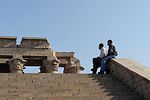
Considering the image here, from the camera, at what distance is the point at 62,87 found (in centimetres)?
1350

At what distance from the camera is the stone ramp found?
41.2 feet

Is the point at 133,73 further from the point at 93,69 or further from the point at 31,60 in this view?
A: the point at 31,60

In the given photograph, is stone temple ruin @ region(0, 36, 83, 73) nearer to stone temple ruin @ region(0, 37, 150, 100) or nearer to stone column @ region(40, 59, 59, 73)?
stone column @ region(40, 59, 59, 73)

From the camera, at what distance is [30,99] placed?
40.0 ft

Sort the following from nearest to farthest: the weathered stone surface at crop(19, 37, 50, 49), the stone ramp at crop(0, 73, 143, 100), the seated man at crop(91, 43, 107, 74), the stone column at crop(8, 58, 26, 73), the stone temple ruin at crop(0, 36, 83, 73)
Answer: the stone ramp at crop(0, 73, 143, 100) < the seated man at crop(91, 43, 107, 74) < the stone column at crop(8, 58, 26, 73) < the stone temple ruin at crop(0, 36, 83, 73) < the weathered stone surface at crop(19, 37, 50, 49)

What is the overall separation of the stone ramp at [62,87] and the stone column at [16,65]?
6.37 m

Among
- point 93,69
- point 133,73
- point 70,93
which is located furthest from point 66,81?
point 93,69

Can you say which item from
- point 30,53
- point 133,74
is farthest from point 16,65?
point 133,74

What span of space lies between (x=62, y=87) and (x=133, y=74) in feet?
7.55

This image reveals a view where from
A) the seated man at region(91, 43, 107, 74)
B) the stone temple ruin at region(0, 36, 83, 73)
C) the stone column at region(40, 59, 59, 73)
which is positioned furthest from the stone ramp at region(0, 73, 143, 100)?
the stone temple ruin at region(0, 36, 83, 73)

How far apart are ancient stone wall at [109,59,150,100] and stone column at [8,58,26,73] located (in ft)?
20.5

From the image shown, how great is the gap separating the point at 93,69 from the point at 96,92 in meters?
4.78

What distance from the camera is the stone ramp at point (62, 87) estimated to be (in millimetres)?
12547

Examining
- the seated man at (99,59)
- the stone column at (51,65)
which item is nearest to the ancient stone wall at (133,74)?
the seated man at (99,59)
